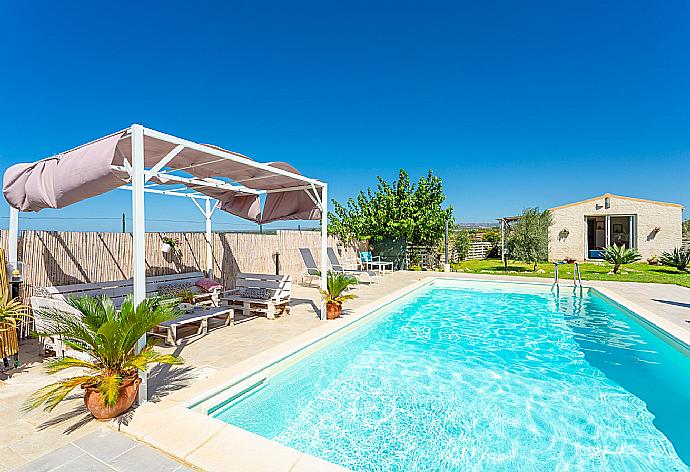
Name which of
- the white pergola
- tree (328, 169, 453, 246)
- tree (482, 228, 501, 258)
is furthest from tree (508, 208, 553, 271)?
the white pergola

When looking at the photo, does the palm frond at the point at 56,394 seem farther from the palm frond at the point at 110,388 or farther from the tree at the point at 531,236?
the tree at the point at 531,236

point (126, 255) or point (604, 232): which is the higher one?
point (604, 232)

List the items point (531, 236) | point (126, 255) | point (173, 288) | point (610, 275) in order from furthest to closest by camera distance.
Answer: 1. point (531, 236)
2. point (610, 275)
3. point (126, 255)
4. point (173, 288)

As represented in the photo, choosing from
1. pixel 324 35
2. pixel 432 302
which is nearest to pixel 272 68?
pixel 324 35

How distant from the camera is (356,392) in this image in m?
4.48

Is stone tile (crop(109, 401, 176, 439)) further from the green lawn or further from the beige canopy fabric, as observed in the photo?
the green lawn

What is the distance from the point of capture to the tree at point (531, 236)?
16609mm

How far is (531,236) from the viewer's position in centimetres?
1661

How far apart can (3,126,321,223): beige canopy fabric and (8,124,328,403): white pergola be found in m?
0.04


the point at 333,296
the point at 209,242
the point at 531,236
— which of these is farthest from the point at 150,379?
the point at 531,236

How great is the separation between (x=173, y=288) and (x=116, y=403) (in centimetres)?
437

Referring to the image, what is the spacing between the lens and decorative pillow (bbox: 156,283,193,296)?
6973 millimetres

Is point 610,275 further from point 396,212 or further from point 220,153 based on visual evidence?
point 220,153

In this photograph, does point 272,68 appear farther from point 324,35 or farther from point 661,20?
point 661,20
